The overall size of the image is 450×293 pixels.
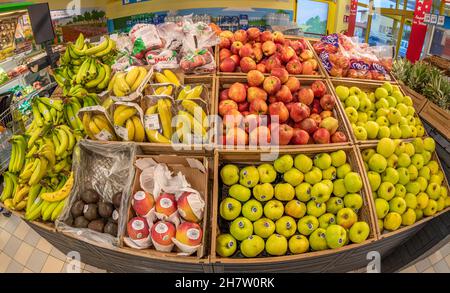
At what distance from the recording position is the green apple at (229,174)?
76.3 inches

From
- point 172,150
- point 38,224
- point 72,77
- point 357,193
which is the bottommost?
point 38,224

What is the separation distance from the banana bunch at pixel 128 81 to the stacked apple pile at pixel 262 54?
618 millimetres

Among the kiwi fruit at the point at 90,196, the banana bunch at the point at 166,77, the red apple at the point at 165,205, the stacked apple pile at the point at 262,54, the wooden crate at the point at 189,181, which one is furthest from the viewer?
the stacked apple pile at the point at 262,54

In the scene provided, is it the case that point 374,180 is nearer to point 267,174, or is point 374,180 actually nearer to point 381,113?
point 381,113

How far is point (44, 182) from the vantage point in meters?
2.17

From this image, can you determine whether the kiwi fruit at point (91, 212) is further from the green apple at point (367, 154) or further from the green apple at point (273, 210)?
the green apple at point (367, 154)

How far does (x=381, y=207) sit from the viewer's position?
194cm

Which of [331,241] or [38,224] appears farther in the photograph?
[38,224]

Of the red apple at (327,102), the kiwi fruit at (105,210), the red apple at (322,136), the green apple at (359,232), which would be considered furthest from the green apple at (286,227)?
the kiwi fruit at (105,210)

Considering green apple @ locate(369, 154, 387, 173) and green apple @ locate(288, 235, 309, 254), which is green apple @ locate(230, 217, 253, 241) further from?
green apple @ locate(369, 154, 387, 173)

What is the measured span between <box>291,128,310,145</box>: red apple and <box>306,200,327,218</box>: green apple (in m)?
0.39

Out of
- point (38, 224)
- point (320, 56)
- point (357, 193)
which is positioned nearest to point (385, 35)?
point (320, 56)

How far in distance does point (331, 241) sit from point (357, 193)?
389mm
